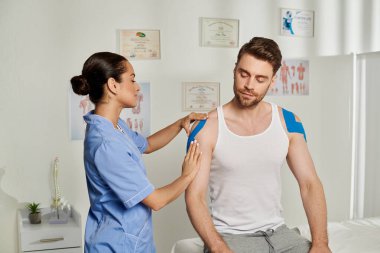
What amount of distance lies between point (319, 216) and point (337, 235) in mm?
623

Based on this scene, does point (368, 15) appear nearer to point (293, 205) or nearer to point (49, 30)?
point (293, 205)

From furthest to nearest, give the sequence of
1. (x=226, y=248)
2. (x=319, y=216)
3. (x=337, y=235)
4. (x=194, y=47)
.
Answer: (x=194, y=47) → (x=337, y=235) → (x=319, y=216) → (x=226, y=248)

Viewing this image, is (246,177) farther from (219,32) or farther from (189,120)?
(219,32)

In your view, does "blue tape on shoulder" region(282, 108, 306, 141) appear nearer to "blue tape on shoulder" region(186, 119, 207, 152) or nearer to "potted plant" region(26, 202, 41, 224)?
"blue tape on shoulder" region(186, 119, 207, 152)

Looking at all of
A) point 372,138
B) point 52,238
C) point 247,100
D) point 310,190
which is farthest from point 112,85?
point 372,138

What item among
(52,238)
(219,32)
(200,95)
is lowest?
(52,238)

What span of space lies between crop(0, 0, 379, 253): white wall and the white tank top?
1263 millimetres

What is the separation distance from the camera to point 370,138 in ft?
11.0

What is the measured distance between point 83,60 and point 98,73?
1312 millimetres

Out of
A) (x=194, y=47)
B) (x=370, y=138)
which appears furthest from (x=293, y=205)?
(x=194, y=47)

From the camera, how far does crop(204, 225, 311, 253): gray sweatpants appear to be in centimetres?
184

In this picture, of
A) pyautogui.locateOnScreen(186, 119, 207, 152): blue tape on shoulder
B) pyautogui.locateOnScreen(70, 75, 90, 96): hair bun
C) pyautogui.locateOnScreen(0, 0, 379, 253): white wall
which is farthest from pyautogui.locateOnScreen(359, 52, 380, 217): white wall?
pyautogui.locateOnScreen(70, 75, 90, 96): hair bun

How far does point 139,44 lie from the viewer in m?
3.06

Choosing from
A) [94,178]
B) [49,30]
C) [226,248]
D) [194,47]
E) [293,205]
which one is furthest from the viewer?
[293,205]
